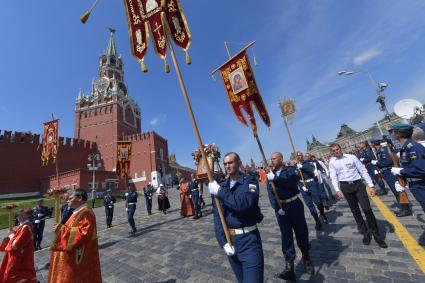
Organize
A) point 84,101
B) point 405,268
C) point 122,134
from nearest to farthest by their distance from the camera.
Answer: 1. point 405,268
2. point 122,134
3. point 84,101

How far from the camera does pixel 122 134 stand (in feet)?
161

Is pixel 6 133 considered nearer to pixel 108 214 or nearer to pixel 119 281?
pixel 108 214

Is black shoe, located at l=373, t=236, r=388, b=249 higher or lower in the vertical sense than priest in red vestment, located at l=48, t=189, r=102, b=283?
lower

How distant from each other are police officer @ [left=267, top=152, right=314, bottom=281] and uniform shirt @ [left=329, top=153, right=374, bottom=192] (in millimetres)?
1354

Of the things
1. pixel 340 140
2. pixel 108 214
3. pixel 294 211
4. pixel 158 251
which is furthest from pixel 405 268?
pixel 340 140

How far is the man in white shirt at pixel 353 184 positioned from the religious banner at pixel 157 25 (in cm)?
393

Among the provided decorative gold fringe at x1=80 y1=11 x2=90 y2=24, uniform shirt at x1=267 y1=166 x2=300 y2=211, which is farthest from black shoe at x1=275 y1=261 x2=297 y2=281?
decorative gold fringe at x1=80 y1=11 x2=90 y2=24

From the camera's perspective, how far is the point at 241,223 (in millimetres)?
2588

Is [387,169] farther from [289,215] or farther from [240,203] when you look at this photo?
[240,203]

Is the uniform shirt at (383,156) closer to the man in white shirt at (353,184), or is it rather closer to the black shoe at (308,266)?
the man in white shirt at (353,184)

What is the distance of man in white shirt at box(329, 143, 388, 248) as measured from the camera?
Result: 14.2 ft

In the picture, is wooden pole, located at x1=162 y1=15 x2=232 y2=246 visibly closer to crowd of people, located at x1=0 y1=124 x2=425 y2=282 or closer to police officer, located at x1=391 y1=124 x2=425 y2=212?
Answer: crowd of people, located at x1=0 y1=124 x2=425 y2=282

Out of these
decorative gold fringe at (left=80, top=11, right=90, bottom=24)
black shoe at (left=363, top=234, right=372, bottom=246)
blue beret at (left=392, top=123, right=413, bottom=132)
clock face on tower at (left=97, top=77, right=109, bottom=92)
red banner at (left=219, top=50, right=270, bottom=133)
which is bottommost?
black shoe at (left=363, top=234, right=372, bottom=246)

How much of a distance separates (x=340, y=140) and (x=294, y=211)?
103 meters
